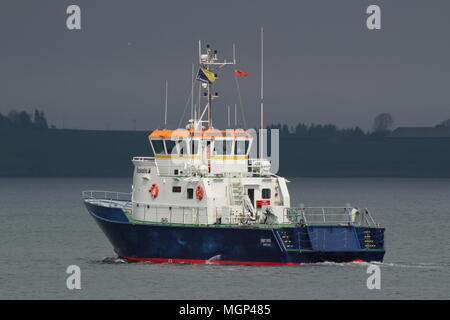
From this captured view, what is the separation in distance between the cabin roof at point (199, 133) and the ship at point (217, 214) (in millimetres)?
43

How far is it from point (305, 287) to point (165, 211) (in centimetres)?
807

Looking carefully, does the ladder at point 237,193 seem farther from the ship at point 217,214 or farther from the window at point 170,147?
the window at point 170,147

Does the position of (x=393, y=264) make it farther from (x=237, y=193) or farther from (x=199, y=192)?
(x=199, y=192)

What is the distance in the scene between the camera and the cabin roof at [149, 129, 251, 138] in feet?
157

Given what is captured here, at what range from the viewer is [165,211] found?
4734 cm

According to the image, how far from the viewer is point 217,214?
46250 millimetres

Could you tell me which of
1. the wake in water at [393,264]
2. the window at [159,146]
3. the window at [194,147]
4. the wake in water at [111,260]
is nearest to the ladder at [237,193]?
the window at [194,147]

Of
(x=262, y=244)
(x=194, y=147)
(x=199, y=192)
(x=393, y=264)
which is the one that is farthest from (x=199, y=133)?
(x=393, y=264)

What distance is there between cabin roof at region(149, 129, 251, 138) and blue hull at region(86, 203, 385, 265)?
4.28 meters

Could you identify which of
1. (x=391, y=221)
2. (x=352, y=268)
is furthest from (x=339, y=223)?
(x=391, y=221)

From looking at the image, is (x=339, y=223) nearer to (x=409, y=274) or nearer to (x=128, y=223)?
(x=409, y=274)

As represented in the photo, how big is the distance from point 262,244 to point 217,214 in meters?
3.02

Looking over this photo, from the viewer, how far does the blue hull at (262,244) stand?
4388 centimetres

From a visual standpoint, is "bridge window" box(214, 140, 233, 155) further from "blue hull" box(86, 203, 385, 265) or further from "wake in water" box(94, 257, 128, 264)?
"wake in water" box(94, 257, 128, 264)
